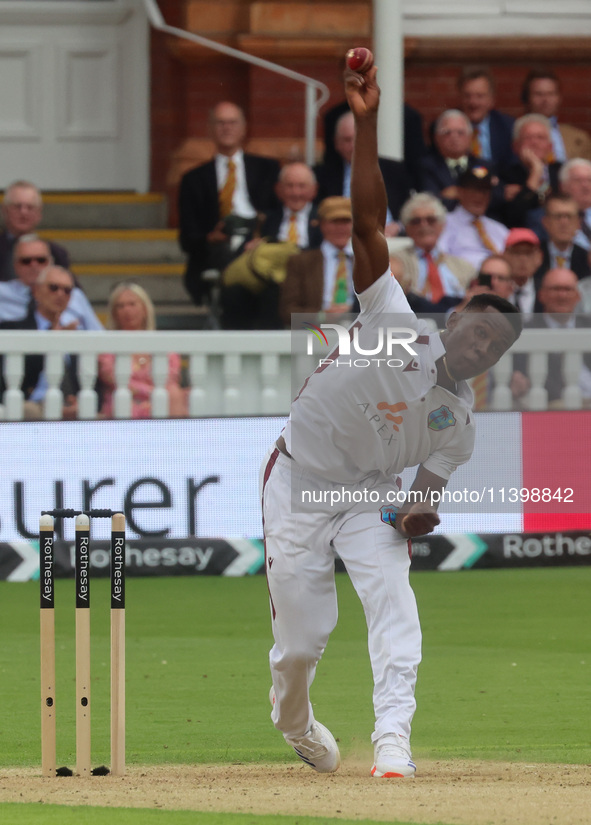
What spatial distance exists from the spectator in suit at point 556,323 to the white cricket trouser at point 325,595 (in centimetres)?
515

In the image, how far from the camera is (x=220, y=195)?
40.6ft

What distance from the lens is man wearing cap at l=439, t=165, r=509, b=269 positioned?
11.7 metres

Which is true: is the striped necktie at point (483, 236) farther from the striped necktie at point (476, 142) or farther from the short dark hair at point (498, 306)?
the short dark hair at point (498, 306)

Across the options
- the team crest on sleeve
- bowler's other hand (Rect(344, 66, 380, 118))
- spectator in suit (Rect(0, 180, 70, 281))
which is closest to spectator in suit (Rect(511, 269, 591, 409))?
spectator in suit (Rect(0, 180, 70, 281))

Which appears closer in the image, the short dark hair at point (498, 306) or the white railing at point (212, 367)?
the short dark hair at point (498, 306)

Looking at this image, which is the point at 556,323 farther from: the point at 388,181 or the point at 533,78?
the point at 533,78

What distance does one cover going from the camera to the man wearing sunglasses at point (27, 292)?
35.9ft

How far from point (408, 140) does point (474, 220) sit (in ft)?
4.42

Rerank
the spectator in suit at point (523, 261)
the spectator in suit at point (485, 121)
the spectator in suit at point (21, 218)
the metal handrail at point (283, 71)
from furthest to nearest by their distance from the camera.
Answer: the metal handrail at point (283, 71) < the spectator in suit at point (485, 121) < the spectator in suit at point (21, 218) < the spectator in suit at point (523, 261)

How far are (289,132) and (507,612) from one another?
6456mm

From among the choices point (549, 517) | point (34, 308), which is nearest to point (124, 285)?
point (34, 308)

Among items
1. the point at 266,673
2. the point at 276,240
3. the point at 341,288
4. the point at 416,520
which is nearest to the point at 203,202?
the point at 276,240

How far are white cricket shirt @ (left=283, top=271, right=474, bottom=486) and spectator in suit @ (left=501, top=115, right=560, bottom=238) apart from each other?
6.32m

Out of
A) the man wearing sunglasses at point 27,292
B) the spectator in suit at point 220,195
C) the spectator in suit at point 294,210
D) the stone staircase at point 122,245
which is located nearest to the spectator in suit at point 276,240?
the spectator in suit at point 294,210
